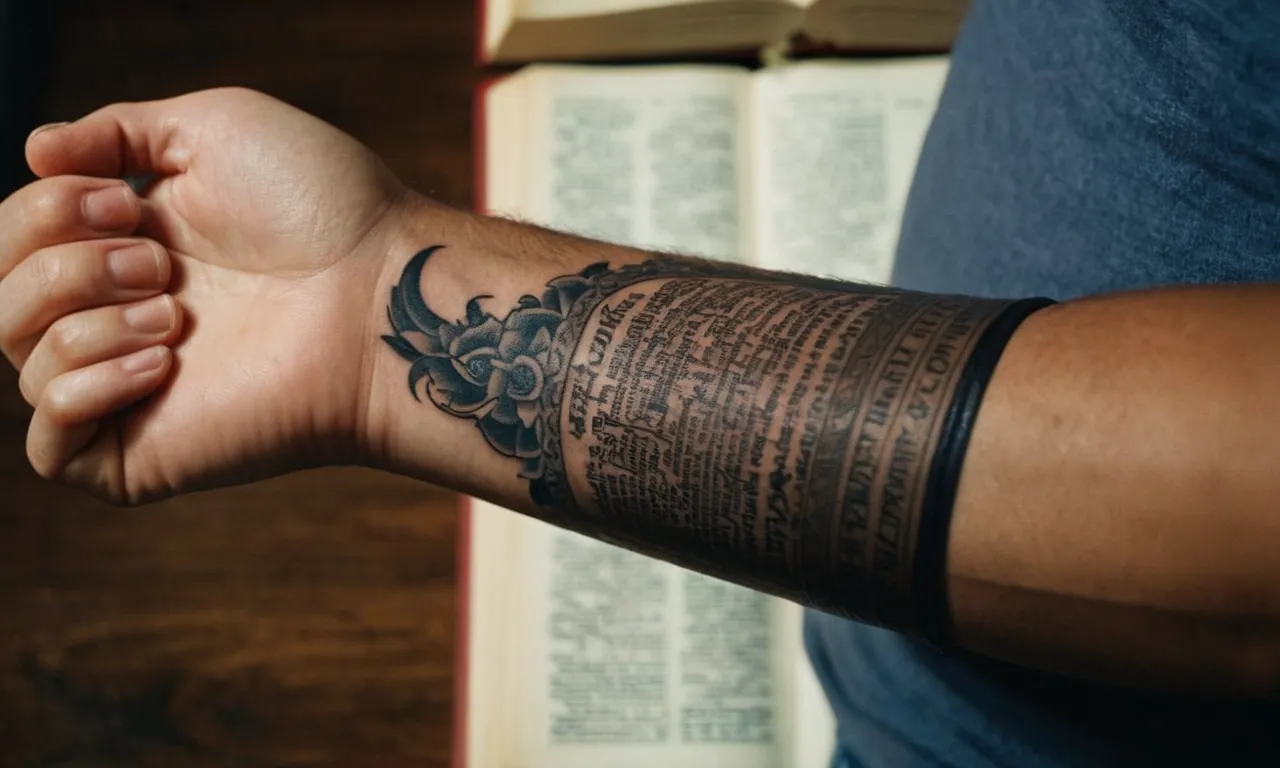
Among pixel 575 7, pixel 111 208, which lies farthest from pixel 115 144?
pixel 575 7

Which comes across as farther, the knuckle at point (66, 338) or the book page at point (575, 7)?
the book page at point (575, 7)

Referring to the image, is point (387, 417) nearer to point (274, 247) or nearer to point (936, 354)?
point (274, 247)

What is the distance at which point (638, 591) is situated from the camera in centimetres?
74

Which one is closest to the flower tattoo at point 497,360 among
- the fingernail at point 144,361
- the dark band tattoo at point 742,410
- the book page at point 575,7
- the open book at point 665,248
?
the dark band tattoo at point 742,410

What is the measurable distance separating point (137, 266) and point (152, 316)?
0.03m

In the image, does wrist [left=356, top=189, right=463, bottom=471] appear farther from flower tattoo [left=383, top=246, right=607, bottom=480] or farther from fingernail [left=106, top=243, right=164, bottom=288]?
fingernail [left=106, top=243, right=164, bottom=288]

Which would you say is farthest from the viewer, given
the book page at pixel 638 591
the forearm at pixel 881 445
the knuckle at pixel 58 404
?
the book page at pixel 638 591

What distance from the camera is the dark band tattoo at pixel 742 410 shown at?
353 millimetres

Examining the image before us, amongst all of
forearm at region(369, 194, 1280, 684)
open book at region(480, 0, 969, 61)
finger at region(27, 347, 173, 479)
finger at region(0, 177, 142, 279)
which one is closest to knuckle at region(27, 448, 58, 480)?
finger at region(27, 347, 173, 479)

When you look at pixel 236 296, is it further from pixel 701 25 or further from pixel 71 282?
pixel 701 25

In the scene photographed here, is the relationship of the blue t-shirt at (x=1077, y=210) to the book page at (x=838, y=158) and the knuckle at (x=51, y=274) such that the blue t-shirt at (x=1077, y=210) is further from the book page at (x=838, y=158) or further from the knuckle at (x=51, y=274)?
the knuckle at (x=51, y=274)

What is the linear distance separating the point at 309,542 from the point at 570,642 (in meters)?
0.24

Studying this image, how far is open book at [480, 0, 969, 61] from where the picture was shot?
2.53ft

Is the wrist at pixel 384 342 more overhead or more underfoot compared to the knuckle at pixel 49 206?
more underfoot
